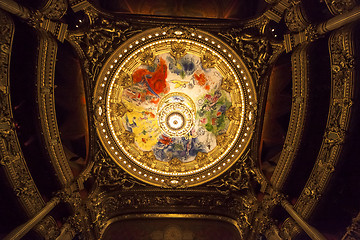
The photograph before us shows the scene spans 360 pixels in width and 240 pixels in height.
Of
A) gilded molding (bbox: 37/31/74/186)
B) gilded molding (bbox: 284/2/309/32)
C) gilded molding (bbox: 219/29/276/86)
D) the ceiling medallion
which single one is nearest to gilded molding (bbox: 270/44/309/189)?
gilded molding (bbox: 284/2/309/32)

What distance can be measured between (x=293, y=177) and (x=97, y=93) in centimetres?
851

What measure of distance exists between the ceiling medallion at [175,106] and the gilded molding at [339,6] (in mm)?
3692

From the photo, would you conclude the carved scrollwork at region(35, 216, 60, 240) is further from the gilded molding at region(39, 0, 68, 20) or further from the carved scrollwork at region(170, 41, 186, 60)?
the carved scrollwork at region(170, 41, 186, 60)

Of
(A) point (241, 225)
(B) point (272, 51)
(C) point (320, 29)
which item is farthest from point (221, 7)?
(A) point (241, 225)

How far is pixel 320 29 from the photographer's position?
20.3 ft

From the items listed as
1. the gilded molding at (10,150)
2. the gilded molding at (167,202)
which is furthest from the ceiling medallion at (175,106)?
the gilded molding at (10,150)

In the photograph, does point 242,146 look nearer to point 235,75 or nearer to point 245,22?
point 235,75

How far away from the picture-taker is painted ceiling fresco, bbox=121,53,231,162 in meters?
10.2

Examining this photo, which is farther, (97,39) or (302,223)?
(97,39)

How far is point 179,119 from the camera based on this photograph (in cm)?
1094

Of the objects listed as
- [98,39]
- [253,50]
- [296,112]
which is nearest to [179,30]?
[253,50]

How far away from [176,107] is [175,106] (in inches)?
2.8

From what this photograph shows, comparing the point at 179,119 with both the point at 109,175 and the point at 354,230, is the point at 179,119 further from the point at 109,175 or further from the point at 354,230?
the point at 354,230

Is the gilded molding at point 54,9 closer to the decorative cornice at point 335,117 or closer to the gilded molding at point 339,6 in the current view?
the gilded molding at point 339,6
